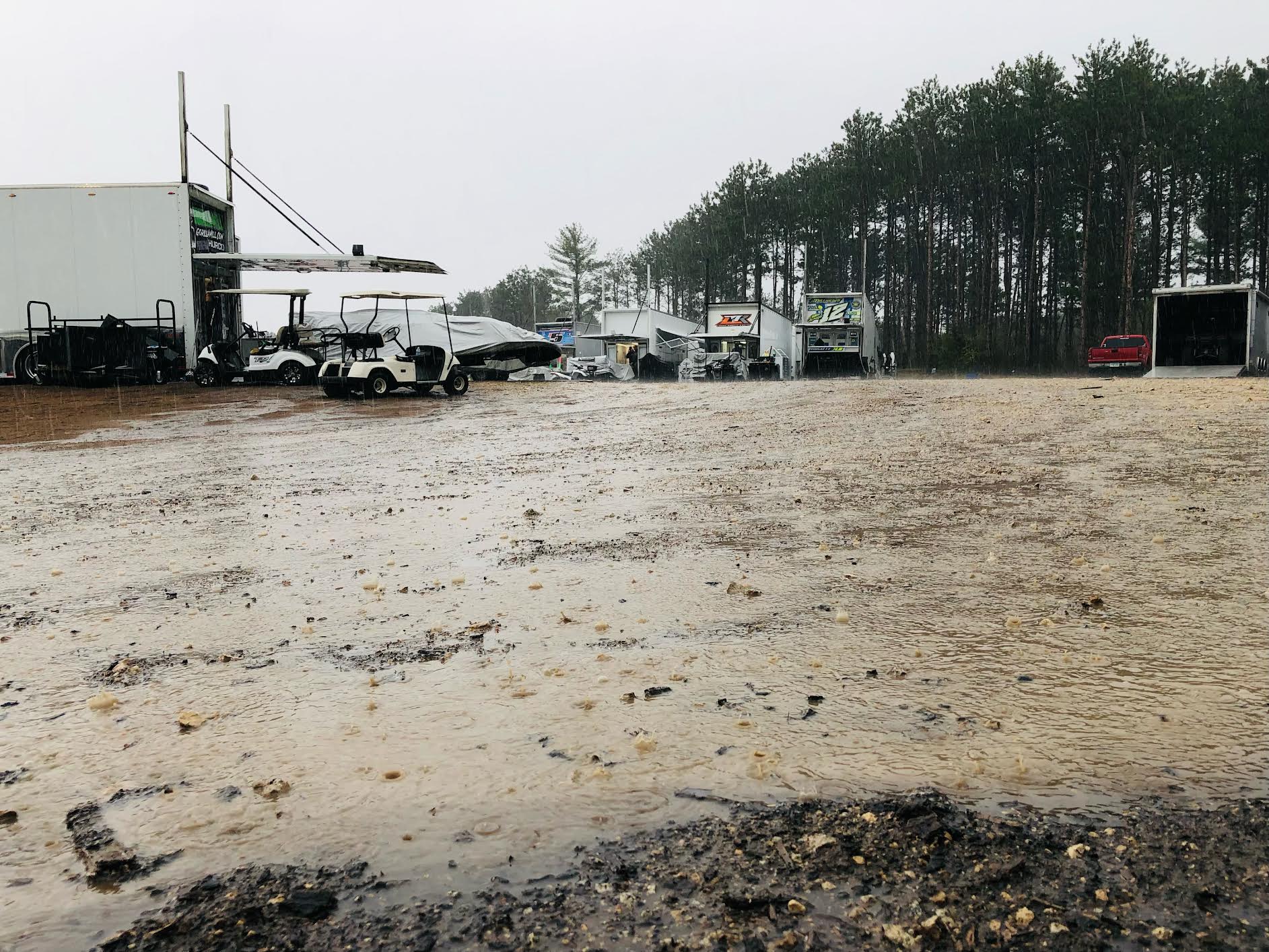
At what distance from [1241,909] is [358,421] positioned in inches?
626

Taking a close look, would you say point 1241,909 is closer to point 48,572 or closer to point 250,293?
point 48,572

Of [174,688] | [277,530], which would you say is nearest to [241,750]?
[174,688]

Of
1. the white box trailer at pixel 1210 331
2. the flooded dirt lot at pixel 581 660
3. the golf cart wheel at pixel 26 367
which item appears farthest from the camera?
the white box trailer at pixel 1210 331

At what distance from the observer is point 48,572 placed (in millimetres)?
5762

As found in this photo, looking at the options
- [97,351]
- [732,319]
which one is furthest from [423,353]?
[732,319]

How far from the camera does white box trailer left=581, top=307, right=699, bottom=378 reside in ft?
138

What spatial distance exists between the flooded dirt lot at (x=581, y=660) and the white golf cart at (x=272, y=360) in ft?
53.6

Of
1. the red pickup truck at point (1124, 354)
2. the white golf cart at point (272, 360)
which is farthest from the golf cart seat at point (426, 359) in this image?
the red pickup truck at point (1124, 354)

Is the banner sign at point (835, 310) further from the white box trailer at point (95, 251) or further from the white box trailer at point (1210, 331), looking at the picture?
the white box trailer at point (95, 251)

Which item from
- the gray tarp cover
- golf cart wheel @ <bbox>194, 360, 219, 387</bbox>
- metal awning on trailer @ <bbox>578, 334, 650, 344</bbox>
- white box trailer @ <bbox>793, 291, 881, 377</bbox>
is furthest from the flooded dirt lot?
metal awning on trailer @ <bbox>578, 334, 650, 344</bbox>

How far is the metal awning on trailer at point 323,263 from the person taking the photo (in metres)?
27.1

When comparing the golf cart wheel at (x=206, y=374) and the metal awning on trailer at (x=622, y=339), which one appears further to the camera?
the metal awning on trailer at (x=622, y=339)

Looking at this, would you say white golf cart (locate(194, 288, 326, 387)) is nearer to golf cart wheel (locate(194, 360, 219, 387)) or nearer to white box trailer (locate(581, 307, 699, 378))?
golf cart wheel (locate(194, 360, 219, 387))

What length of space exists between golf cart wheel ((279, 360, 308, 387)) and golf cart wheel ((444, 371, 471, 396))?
4.38 meters
